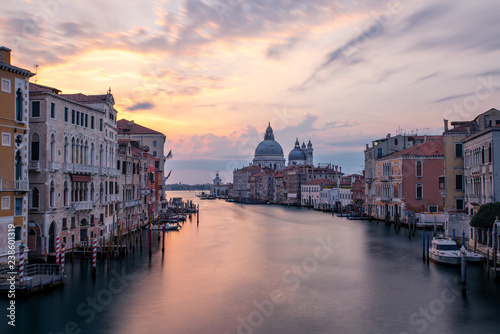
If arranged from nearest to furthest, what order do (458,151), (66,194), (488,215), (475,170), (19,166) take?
(19,166)
(488,215)
(66,194)
(475,170)
(458,151)

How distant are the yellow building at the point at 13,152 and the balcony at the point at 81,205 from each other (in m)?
4.44

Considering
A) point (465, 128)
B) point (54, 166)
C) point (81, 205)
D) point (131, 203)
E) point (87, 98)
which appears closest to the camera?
point (54, 166)

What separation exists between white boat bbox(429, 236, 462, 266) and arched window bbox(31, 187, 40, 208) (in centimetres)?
1769

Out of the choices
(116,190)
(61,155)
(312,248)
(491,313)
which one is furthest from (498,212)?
(116,190)

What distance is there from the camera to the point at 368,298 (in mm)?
16797

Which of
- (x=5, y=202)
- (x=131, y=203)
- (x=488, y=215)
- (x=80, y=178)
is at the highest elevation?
(x=80, y=178)

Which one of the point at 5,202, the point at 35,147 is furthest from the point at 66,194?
the point at 5,202

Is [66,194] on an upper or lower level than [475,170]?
lower

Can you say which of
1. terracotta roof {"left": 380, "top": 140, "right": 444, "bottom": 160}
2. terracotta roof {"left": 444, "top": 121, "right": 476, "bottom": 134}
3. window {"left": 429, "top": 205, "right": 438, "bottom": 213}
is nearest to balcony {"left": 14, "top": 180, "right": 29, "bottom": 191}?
terracotta roof {"left": 444, "top": 121, "right": 476, "bottom": 134}

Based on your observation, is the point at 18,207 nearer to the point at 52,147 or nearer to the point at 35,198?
the point at 35,198

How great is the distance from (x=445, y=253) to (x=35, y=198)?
59.1 feet

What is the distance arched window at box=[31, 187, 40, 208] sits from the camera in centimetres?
2088

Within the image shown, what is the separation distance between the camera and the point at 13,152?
18.2 metres

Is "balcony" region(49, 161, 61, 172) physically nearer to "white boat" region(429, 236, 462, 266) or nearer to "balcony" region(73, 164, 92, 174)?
"balcony" region(73, 164, 92, 174)
